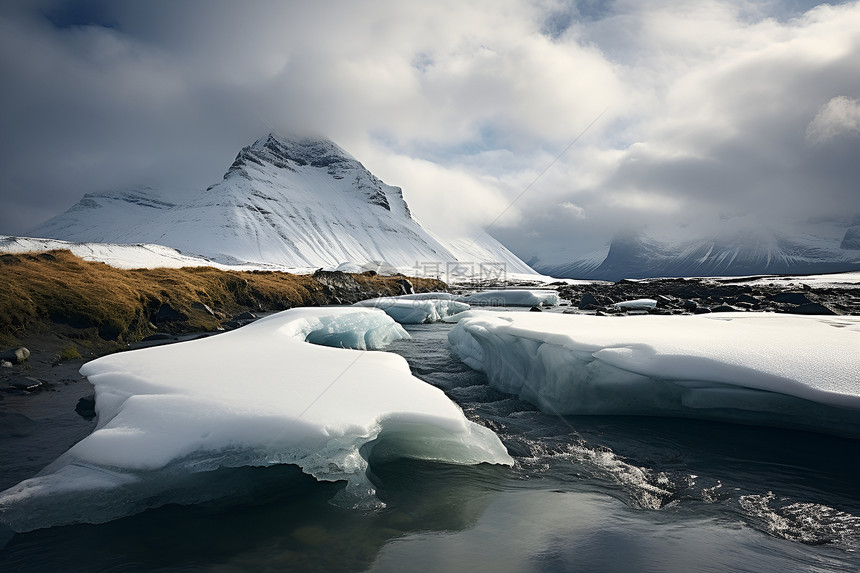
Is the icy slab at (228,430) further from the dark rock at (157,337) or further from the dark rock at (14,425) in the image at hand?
the dark rock at (157,337)

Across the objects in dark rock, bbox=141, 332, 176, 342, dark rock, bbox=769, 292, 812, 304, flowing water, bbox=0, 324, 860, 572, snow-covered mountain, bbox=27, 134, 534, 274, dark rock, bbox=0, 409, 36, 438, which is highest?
snow-covered mountain, bbox=27, 134, 534, 274

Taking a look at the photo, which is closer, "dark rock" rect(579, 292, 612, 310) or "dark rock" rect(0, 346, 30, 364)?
"dark rock" rect(0, 346, 30, 364)

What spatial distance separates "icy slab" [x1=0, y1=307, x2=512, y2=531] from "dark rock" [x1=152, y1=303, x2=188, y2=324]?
28.6 feet

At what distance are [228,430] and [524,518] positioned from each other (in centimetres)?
272

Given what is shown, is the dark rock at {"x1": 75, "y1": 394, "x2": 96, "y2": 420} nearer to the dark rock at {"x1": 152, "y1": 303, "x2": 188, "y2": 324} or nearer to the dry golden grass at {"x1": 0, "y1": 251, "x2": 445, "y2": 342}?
the dry golden grass at {"x1": 0, "y1": 251, "x2": 445, "y2": 342}

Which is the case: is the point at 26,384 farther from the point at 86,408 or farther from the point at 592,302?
the point at 592,302

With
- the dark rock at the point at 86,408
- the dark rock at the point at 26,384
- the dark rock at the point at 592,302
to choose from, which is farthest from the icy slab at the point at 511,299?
the dark rock at the point at 86,408

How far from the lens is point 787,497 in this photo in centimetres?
373

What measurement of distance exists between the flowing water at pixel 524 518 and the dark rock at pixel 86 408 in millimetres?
657

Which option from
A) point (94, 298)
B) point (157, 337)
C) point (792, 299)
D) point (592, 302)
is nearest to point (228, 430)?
point (157, 337)

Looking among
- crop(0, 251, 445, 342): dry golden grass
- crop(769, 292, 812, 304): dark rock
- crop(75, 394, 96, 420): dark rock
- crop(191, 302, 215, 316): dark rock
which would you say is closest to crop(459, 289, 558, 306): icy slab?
crop(769, 292, 812, 304): dark rock

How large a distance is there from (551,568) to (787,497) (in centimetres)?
274

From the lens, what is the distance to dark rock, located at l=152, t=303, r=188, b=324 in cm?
1315

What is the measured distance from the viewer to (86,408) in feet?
19.0
